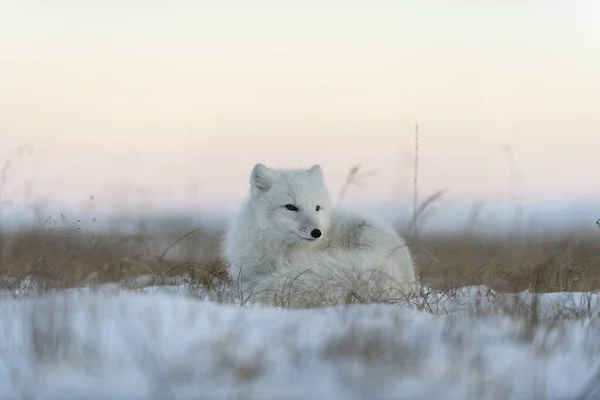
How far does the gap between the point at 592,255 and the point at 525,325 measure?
2806 mm

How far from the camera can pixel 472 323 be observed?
272 cm

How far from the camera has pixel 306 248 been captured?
489 centimetres

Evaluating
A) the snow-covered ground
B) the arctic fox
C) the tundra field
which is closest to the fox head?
the arctic fox

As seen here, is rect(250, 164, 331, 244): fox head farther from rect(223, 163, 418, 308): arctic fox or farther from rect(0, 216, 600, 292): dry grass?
rect(0, 216, 600, 292): dry grass

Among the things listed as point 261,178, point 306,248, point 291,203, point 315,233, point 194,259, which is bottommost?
point 194,259

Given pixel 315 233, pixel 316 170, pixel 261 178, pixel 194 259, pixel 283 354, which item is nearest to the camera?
pixel 283 354

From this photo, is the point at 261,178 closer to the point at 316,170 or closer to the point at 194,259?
the point at 316,170

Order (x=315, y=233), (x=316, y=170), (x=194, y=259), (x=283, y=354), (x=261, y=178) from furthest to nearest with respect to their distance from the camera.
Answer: (x=194, y=259), (x=316, y=170), (x=261, y=178), (x=315, y=233), (x=283, y=354)

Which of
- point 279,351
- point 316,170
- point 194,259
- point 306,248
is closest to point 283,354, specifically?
point 279,351

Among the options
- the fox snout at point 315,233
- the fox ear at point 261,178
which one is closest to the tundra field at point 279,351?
the fox snout at point 315,233

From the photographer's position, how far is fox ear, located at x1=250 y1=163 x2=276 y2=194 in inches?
199

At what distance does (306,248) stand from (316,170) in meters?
0.78

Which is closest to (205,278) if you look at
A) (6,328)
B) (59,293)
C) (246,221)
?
(246,221)

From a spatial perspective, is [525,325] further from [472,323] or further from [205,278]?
[205,278]
